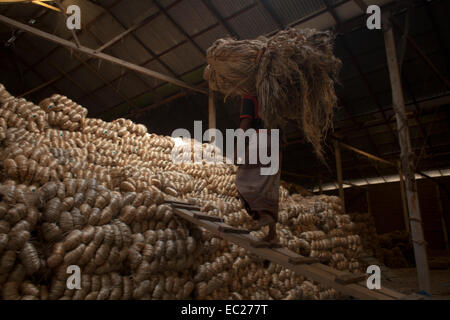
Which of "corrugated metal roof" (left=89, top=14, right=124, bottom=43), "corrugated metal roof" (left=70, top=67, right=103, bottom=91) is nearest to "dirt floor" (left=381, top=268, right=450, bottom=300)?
"corrugated metal roof" (left=89, top=14, right=124, bottom=43)

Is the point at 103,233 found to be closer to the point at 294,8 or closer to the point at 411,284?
the point at 411,284

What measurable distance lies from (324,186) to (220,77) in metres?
16.1

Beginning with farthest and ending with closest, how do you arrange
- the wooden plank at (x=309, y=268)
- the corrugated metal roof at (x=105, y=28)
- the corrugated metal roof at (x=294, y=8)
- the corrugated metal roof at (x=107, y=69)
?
the corrugated metal roof at (x=107, y=69) → the corrugated metal roof at (x=105, y=28) → the corrugated metal roof at (x=294, y=8) → the wooden plank at (x=309, y=268)

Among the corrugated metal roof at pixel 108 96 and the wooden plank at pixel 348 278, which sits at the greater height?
the corrugated metal roof at pixel 108 96

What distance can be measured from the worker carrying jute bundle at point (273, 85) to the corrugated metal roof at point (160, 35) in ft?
19.8

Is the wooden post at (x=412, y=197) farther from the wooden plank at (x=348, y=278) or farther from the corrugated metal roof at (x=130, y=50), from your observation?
the corrugated metal roof at (x=130, y=50)

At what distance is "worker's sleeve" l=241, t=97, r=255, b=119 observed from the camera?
311 centimetres

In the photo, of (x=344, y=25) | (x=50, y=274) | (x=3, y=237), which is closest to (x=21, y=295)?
(x=50, y=274)

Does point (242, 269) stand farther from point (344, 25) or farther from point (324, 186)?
point (324, 186)

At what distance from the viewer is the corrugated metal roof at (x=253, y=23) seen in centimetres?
774

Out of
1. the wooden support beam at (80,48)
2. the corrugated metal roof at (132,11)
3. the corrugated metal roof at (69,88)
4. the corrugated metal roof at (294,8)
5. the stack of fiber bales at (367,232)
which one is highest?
the corrugated metal roof at (132,11)

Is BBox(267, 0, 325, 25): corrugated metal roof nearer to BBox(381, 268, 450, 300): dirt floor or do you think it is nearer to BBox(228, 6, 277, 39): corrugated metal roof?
BBox(228, 6, 277, 39): corrugated metal roof

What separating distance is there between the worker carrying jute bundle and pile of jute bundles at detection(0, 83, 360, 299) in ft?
3.26

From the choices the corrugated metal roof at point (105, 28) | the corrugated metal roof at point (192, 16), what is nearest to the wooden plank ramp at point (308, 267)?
the corrugated metal roof at point (192, 16)
